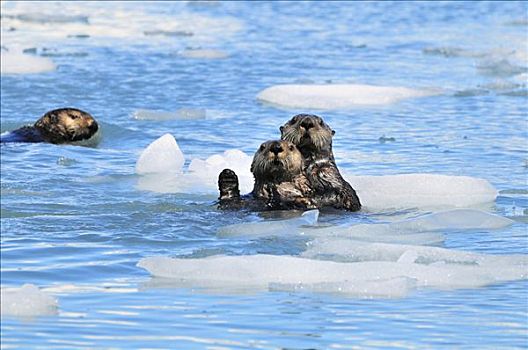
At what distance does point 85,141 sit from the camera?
1093cm

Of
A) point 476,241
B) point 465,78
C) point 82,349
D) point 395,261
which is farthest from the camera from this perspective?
point 465,78

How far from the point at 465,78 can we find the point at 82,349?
10021mm

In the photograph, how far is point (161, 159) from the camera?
9156 mm

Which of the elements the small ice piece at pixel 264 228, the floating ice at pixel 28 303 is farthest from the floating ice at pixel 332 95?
the floating ice at pixel 28 303

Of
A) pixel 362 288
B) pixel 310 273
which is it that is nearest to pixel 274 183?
pixel 310 273

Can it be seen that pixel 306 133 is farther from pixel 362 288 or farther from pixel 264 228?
pixel 362 288

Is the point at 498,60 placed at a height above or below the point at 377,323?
above

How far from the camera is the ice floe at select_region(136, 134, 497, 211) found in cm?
815

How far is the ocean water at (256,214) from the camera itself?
16.7ft

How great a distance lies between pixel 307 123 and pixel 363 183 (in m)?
0.87

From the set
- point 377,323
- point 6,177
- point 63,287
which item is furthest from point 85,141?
point 377,323

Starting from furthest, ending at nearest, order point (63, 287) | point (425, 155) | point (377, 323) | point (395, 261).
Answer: point (425, 155) < point (395, 261) < point (63, 287) < point (377, 323)

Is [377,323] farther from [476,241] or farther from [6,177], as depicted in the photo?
[6,177]

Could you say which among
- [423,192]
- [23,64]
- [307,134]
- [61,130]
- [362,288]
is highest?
[23,64]
